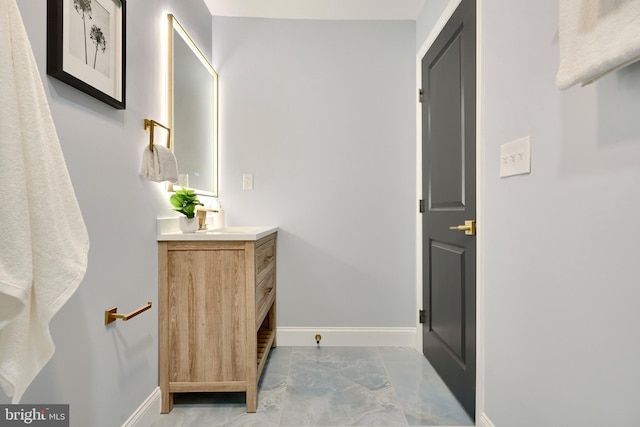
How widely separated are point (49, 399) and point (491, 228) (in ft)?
5.35

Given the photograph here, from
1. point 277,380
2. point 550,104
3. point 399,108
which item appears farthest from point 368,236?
point 550,104

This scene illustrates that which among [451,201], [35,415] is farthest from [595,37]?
[35,415]

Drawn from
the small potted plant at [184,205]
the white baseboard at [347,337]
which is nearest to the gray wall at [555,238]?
the white baseboard at [347,337]

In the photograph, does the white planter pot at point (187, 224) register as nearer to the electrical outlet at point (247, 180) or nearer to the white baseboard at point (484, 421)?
the electrical outlet at point (247, 180)

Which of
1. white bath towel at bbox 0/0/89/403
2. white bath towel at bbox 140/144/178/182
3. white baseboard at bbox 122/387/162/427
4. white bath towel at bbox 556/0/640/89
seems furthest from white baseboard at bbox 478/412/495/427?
white bath towel at bbox 140/144/178/182

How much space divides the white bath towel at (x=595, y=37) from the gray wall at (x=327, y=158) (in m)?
1.67

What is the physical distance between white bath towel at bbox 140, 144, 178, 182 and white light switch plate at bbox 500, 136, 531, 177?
4.72 ft

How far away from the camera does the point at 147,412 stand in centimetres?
149

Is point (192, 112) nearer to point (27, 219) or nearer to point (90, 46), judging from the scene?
point (90, 46)

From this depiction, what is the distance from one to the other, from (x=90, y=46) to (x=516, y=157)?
5.06ft

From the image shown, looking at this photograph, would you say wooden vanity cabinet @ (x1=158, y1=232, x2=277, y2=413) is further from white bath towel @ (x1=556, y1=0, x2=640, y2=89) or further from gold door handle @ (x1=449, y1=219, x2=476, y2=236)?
white bath towel @ (x1=556, y1=0, x2=640, y2=89)

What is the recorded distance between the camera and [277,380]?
1.96 metres

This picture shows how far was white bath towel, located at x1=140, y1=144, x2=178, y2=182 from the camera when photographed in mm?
1454

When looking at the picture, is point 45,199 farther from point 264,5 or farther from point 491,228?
point 264,5
